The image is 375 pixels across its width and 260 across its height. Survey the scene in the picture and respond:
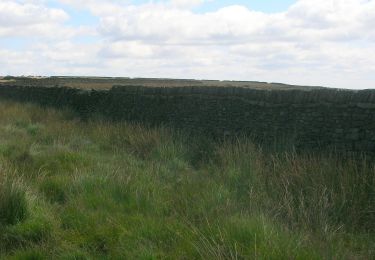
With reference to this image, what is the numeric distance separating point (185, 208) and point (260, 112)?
4.81 metres

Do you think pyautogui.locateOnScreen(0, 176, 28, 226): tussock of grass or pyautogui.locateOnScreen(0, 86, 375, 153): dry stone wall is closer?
pyautogui.locateOnScreen(0, 176, 28, 226): tussock of grass

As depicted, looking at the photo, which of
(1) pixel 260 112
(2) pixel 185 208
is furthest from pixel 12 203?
(1) pixel 260 112

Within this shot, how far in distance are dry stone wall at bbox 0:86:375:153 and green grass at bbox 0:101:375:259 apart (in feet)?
1.89

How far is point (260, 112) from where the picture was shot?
33.2 ft

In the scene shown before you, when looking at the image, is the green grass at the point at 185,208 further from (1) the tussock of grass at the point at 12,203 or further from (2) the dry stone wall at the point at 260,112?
(2) the dry stone wall at the point at 260,112

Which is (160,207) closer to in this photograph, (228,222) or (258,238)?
(228,222)

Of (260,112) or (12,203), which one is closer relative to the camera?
(12,203)

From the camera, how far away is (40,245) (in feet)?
16.1

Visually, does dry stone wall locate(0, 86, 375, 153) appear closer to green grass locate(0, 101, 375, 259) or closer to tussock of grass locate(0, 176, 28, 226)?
green grass locate(0, 101, 375, 259)

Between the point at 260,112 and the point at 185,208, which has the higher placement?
the point at 260,112

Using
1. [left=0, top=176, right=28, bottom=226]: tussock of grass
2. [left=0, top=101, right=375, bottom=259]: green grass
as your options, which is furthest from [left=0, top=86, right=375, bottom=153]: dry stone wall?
[left=0, top=176, right=28, bottom=226]: tussock of grass

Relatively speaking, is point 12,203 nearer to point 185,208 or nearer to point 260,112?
point 185,208

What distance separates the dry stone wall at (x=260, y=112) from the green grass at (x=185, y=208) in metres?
0.57

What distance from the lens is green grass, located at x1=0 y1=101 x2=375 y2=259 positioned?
4.47 meters
